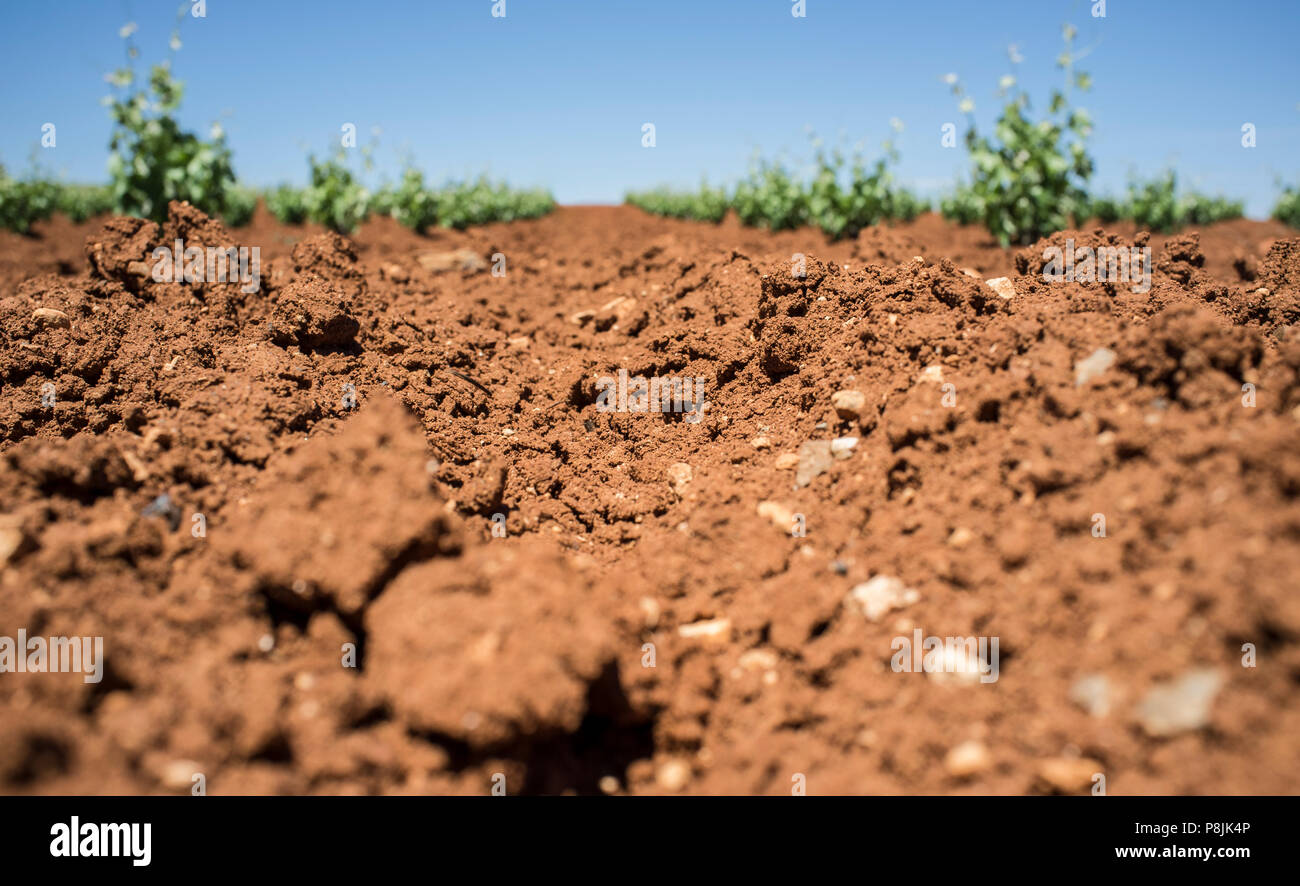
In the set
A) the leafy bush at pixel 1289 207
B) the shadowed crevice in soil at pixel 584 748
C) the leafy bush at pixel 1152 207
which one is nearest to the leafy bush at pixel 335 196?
the shadowed crevice in soil at pixel 584 748

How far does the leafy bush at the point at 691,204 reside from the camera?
20.8 metres

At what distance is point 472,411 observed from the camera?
4.34 meters

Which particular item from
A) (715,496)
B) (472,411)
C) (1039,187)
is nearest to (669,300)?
(472,411)

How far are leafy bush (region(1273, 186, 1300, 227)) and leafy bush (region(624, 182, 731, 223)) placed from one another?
15.1 metres

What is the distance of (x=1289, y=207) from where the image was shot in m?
19.7

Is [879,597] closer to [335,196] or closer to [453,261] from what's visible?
[453,261]

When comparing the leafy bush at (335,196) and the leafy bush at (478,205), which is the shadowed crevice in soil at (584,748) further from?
the leafy bush at (478,205)

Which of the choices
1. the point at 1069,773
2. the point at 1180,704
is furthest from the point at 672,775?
the point at 1180,704

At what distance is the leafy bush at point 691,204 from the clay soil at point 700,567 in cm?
1728

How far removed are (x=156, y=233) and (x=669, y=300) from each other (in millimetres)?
3761

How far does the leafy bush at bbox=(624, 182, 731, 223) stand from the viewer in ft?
68.2

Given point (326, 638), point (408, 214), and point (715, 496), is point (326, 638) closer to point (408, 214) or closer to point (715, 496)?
point (715, 496)
